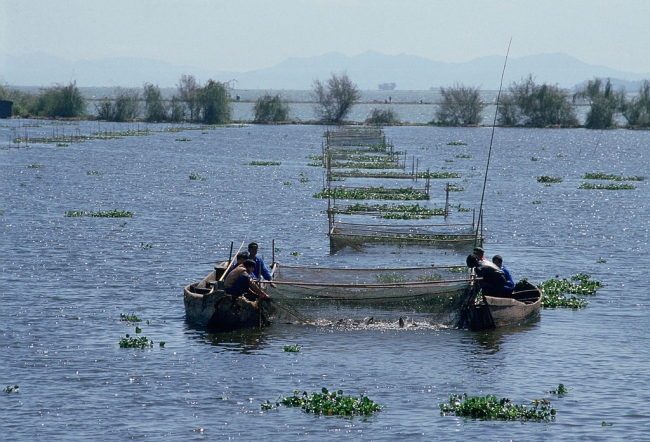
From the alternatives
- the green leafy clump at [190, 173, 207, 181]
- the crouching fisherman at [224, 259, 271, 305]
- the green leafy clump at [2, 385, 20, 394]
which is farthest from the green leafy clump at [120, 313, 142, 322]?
the green leafy clump at [190, 173, 207, 181]

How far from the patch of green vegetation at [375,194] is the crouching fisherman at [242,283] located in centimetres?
3036

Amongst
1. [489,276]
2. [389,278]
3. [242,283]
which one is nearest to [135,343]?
[242,283]

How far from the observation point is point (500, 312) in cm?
2534

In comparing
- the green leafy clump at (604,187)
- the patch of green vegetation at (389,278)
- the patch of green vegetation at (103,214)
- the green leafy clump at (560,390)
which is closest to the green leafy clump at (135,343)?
the patch of green vegetation at (389,278)

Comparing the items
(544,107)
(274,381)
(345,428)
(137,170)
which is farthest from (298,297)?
(544,107)

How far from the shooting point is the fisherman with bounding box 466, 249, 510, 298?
2536cm

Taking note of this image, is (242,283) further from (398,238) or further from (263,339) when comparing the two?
(398,238)

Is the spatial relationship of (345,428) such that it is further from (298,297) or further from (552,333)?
(552,333)

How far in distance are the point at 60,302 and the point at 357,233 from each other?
561 inches

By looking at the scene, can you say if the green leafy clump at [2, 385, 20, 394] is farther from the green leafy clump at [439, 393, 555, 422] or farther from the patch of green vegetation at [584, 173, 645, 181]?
the patch of green vegetation at [584, 173, 645, 181]

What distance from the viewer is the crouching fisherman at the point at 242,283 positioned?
80.3ft

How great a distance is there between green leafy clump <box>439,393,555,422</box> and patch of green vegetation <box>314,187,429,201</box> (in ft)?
118

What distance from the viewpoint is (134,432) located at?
1752 centimetres

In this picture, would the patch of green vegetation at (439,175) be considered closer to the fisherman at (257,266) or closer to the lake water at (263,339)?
the lake water at (263,339)
